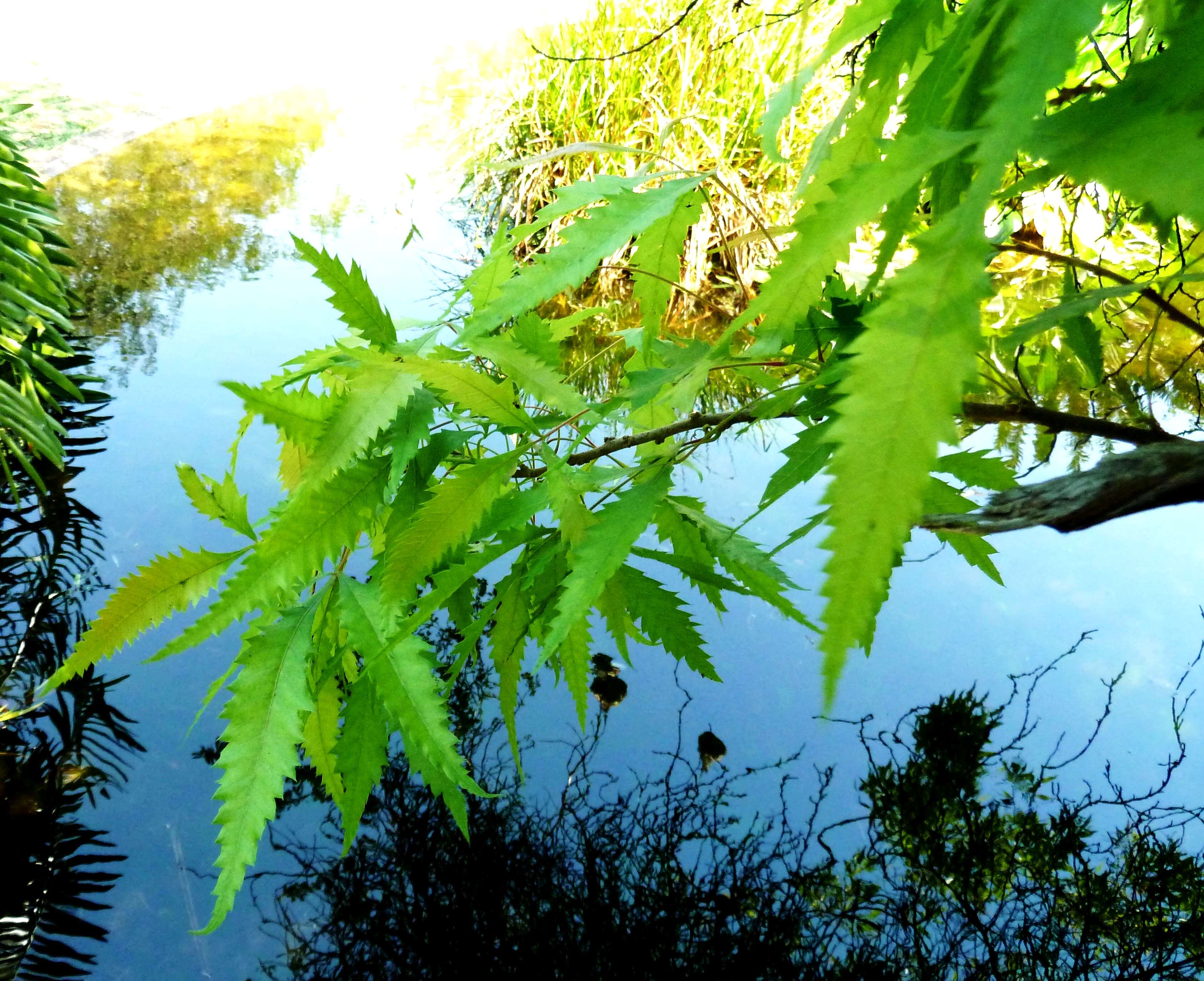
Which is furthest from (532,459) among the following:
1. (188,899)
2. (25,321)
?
(25,321)

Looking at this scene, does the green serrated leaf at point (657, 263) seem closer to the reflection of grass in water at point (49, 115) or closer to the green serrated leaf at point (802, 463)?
the green serrated leaf at point (802, 463)

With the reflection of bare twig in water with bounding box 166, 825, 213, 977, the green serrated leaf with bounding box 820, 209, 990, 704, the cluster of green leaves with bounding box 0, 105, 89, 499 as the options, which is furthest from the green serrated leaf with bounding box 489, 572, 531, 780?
the cluster of green leaves with bounding box 0, 105, 89, 499

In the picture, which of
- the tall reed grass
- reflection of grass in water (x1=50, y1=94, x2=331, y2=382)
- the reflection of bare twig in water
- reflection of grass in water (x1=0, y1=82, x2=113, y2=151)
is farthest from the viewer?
reflection of grass in water (x1=0, y1=82, x2=113, y2=151)

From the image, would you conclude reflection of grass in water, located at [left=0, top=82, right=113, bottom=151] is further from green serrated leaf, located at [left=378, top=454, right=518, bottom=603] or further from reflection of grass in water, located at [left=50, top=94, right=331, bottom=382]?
green serrated leaf, located at [left=378, top=454, right=518, bottom=603]

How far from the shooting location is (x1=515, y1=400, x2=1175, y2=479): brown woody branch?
0.23m

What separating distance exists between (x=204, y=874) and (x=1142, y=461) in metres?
0.74

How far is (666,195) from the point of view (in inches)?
10.5

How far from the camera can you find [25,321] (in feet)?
3.69

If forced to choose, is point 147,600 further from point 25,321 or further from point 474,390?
point 25,321

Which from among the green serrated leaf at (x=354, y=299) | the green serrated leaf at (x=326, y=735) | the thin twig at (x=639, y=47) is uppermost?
the thin twig at (x=639, y=47)

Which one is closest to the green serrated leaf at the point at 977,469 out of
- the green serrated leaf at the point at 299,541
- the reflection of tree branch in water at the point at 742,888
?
the green serrated leaf at the point at 299,541

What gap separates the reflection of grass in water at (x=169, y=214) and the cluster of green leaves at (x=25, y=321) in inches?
8.9

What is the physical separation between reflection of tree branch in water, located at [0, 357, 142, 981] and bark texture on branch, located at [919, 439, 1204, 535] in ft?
2.38

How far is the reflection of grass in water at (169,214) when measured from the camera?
1.57m
